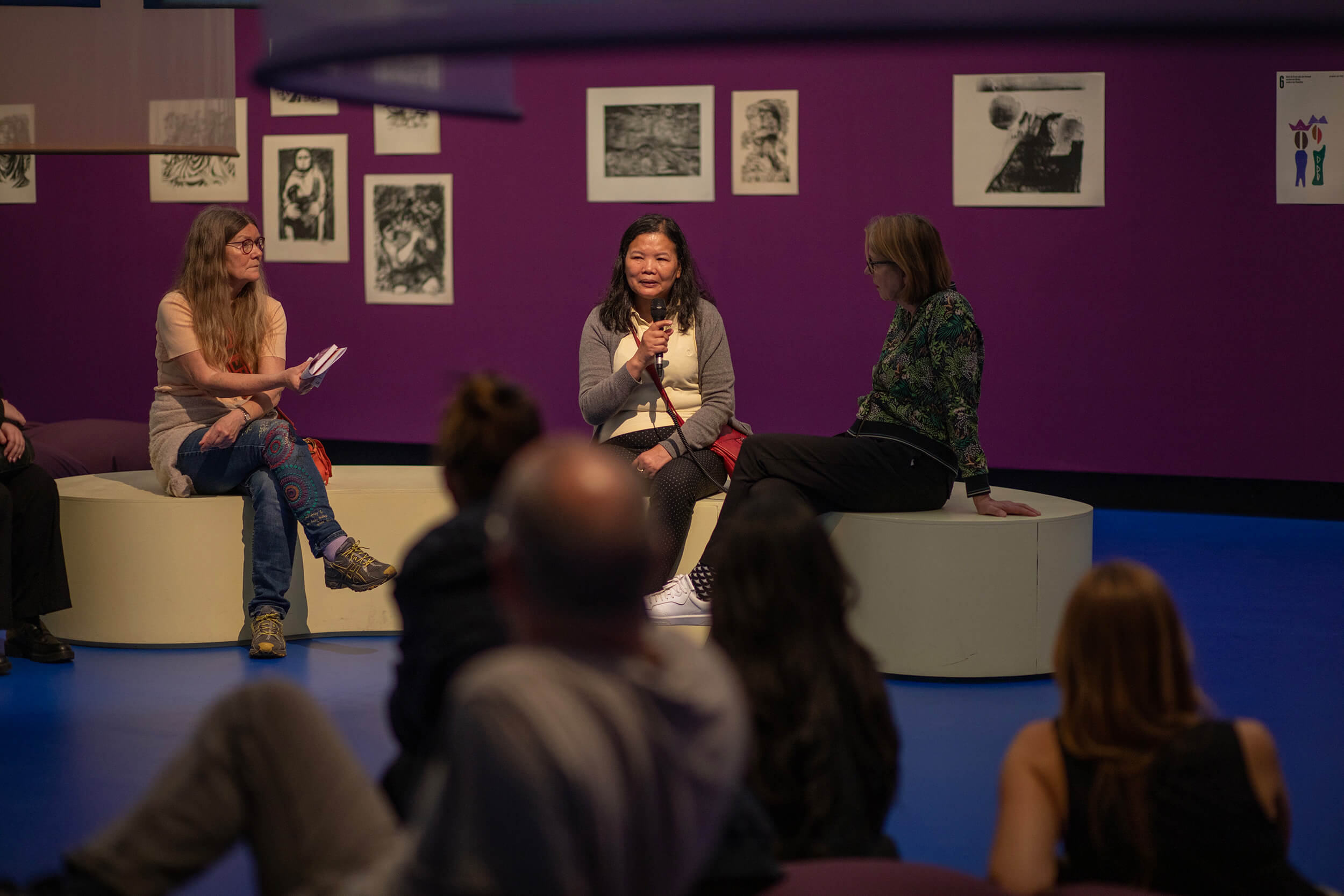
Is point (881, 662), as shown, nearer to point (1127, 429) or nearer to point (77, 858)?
point (77, 858)

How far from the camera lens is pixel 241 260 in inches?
200

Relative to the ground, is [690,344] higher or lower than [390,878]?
higher

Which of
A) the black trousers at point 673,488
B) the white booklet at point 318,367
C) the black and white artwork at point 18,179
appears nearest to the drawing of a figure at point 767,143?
the black trousers at point 673,488

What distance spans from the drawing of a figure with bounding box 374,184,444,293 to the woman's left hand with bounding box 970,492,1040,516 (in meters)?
5.00

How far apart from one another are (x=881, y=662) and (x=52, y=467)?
4100 millimetres

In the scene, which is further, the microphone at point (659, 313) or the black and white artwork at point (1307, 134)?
the black and white artwork at point (1307, 134)

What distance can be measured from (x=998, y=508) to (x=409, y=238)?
525 centimetres

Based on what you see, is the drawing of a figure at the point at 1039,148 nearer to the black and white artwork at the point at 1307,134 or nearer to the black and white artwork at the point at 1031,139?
the black and white artwork at the point at 1031,139

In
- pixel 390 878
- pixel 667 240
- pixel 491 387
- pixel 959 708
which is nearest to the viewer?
pixel 390 878

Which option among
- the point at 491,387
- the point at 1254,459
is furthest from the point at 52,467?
the point at 1254,459

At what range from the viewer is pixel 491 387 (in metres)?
2.27

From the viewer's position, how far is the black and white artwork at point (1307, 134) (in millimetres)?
7352

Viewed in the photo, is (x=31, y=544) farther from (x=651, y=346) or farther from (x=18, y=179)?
(x=18, y=179)

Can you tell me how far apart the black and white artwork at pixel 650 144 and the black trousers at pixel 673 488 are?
3519 millimetres
